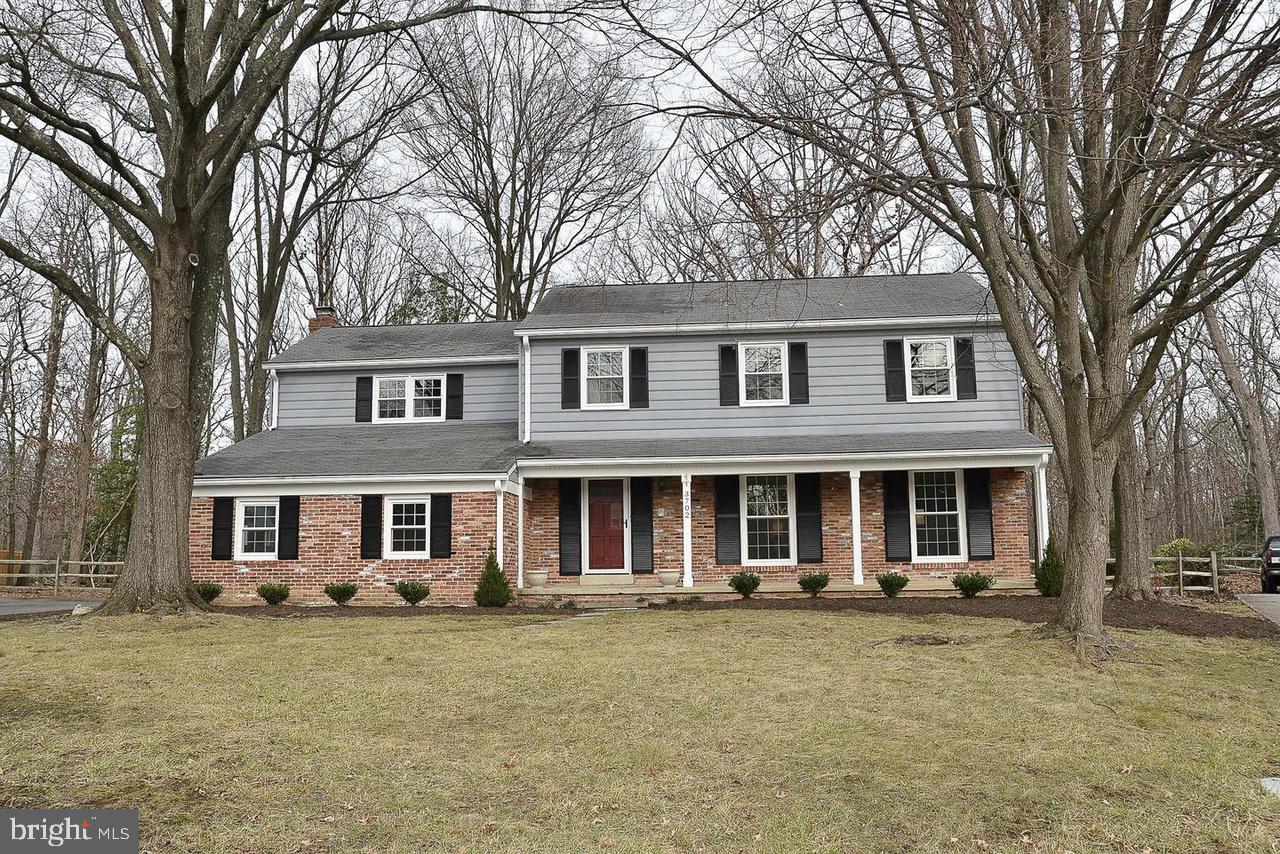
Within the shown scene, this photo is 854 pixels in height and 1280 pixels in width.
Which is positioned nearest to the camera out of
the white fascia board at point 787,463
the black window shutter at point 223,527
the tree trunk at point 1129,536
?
the tree trunk at point 1129,536

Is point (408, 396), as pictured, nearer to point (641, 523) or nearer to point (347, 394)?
point (347, 394)

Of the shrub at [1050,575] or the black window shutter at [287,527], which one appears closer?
the shrub at [1050,575]

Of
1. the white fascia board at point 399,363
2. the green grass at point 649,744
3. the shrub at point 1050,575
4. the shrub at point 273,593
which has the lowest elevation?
the green grass at point 649,744

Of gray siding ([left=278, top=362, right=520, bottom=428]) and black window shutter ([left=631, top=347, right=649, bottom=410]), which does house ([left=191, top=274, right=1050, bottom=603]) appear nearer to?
black window shutter ([left=631, top=347, right=649, bottom=410])

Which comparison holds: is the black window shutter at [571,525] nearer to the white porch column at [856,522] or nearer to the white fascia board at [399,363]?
the white fascia board at [399,363]

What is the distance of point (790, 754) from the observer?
670cm

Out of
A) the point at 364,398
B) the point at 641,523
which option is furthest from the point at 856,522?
→ the point at 364,398

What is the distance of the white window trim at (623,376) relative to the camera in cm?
2027

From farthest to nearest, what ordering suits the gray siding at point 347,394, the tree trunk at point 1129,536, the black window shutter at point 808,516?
the gray siding at point 347,394 < the black window shutter at point 808,516 < the tree trunk at point 1129,536

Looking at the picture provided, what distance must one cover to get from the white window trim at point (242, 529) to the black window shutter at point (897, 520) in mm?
11799

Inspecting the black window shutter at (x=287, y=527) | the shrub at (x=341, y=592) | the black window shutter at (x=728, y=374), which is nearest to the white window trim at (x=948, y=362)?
the black window shutter at (x=728, y=374)

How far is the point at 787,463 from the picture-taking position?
18500 millimetres

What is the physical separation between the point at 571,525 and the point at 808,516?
4.78 metres

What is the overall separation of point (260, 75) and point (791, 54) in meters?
9.46
